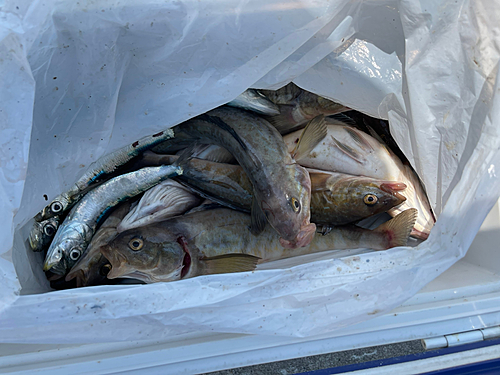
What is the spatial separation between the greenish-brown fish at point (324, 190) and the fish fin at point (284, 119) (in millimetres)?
248

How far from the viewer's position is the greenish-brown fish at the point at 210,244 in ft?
4.75

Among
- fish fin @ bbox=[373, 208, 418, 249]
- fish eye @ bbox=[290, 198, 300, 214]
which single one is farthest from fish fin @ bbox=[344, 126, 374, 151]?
fish eye @ bbox=[290, 198, 300, 214]

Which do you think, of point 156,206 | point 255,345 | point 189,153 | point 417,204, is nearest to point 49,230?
point 156,206

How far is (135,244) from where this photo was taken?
1448 millimetres

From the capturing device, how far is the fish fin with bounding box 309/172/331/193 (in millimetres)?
1556

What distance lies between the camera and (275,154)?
1.47 m

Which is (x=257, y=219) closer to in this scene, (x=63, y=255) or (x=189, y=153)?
(x=189, y=153)

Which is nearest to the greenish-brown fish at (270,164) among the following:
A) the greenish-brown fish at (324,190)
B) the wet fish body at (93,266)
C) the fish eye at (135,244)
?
the greenish-brown fish at (324,190)

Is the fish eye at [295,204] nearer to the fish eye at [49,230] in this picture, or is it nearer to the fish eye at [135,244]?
the fish eye at [135,244]

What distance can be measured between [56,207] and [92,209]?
0.57 feet

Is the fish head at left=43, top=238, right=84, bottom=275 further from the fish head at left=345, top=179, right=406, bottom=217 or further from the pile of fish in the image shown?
the fish head at left=345, top=179, right=406, bottom=217

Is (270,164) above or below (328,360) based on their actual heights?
above

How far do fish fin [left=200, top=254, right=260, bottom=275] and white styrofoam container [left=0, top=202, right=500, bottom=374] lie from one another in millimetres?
281

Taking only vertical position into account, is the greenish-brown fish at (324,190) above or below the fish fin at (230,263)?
above
